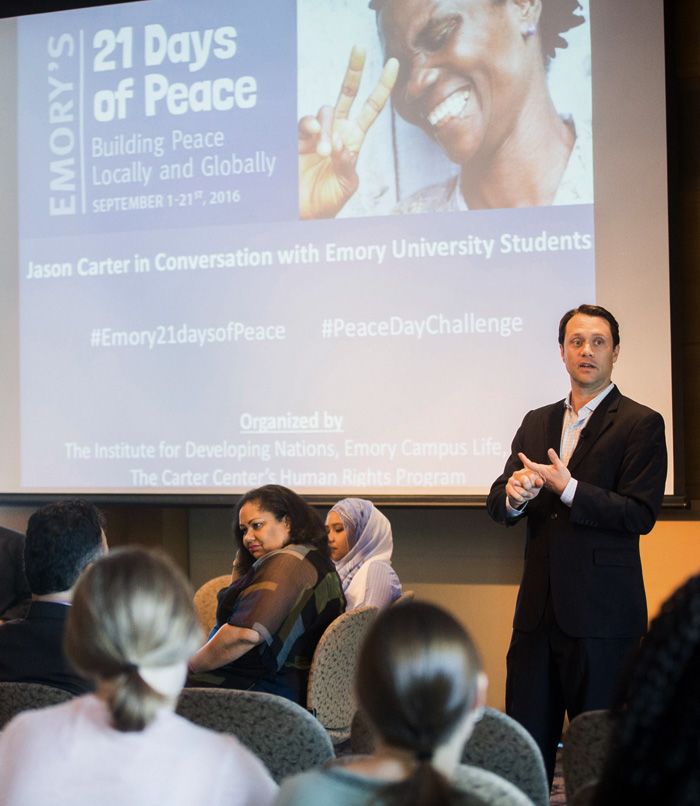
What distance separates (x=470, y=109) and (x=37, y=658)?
3.07 meters

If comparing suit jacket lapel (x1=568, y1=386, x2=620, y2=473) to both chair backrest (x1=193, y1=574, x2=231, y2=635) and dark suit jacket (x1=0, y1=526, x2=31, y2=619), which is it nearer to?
chair backrest (x1=193, y1=574, x2=231, y2=635)

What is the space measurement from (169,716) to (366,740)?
0.58 meters

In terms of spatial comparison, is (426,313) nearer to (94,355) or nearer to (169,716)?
(94,355)

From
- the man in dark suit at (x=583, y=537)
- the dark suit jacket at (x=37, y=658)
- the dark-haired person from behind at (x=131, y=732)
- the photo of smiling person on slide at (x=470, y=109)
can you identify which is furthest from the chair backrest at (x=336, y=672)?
the photo of smiling person on slide at (x=470, y=109)

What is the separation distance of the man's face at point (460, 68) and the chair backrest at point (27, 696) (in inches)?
120

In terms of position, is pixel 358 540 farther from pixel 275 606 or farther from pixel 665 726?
pixel 665 726

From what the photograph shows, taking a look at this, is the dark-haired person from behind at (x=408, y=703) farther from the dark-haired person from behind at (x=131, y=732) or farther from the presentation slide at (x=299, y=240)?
the presentation slide at (x=299, y=240)

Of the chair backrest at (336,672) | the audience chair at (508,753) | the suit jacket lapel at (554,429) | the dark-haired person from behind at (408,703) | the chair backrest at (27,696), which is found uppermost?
the suit jacket lapel at (554,429)

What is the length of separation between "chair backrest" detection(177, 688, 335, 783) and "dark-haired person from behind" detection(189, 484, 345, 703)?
1.01 m

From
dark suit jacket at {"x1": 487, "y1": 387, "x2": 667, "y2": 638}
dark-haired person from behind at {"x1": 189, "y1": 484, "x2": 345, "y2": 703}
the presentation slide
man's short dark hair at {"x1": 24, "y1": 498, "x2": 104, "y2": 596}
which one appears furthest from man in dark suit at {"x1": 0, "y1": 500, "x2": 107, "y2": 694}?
the presentation slide

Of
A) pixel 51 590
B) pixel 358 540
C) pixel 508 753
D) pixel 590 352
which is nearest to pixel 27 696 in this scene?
pixel 51 590

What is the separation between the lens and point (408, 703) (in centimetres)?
112

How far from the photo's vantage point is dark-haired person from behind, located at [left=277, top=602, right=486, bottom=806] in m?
1.12

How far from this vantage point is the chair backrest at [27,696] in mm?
1988
